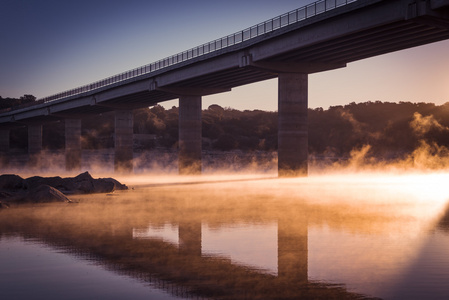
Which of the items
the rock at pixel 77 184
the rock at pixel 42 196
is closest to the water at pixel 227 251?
the rock at pixel 42 196

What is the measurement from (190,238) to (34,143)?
9865cm

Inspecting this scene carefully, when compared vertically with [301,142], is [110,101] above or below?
above

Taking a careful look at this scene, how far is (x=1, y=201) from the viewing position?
26.7m

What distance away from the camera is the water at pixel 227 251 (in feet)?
32.3

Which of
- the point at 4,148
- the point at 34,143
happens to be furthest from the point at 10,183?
the point at 4,148

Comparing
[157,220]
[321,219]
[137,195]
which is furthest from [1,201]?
[321,219]

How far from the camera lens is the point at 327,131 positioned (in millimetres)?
124000

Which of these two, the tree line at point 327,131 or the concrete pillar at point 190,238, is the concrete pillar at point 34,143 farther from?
the concrete pillar at point 190,238

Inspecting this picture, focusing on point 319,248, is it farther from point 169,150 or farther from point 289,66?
point 169,150

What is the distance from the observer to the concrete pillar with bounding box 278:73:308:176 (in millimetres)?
46344

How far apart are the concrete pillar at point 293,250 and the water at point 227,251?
3 cm

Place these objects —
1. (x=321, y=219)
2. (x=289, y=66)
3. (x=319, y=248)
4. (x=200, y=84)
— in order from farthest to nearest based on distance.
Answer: (x=200, y=84), (x=289, y=66), (x=321, y=219), (x=319, y=248)

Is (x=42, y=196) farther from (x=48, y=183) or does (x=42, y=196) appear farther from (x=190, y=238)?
(x=190, y=238)

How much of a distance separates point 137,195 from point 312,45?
16.7 metres
